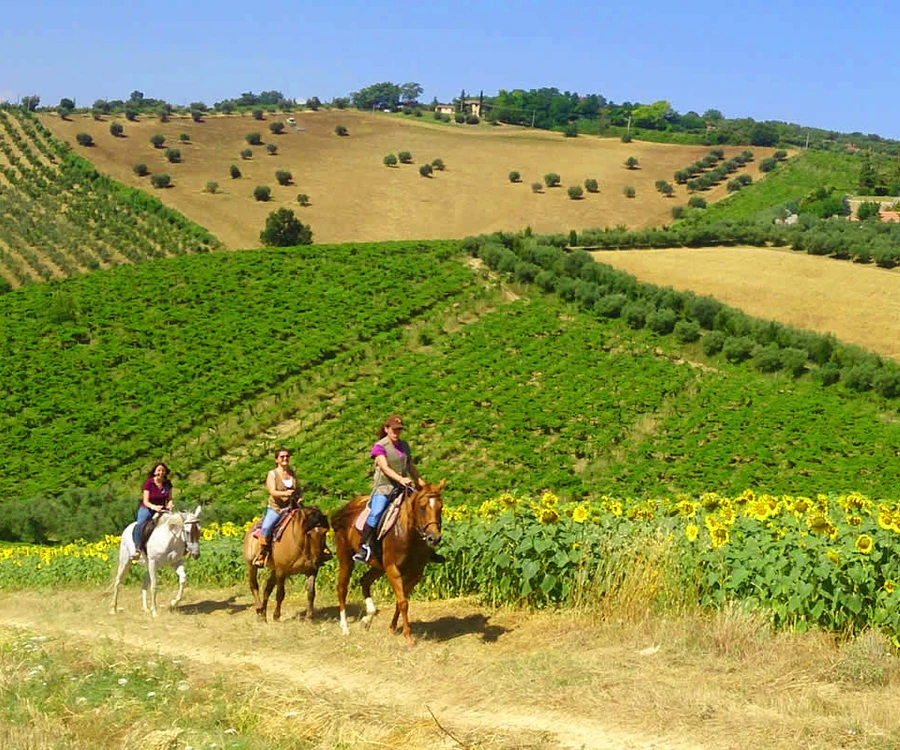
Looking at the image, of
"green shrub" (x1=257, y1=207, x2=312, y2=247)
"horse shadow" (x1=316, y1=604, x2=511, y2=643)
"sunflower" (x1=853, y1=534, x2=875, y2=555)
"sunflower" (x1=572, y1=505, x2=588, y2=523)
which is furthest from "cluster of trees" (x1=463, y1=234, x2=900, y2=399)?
"sunflower" (x1=853, y1=534, x2=875, y2=555)

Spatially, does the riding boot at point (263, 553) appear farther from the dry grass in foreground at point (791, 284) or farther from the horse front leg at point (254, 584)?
the dry grass in foreground at point (791, 284)

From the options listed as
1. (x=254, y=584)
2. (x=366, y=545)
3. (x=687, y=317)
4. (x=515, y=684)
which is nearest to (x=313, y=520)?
(x=366, y=545)

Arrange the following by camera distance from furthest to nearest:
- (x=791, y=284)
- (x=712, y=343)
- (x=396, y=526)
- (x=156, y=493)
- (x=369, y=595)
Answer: (x=791, y=284)
(x=712, y=343)
(x=156, y=493)
(x=369, y=595)
(x=396, y=526)

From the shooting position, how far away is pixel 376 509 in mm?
14609

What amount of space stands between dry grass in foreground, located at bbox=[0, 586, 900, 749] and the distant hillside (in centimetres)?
6454

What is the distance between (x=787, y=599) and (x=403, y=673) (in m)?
4.37

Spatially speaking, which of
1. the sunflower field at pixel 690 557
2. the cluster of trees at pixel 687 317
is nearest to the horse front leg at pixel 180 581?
the sunflower field at pixel 690 557

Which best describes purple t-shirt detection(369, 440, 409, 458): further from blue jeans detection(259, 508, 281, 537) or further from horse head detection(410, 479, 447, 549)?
blue jeans detection(259, 508, 281, 537)

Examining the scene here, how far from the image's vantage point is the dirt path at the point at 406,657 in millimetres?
10312

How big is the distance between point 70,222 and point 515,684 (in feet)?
280

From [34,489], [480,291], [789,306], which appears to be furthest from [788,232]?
[34,489]

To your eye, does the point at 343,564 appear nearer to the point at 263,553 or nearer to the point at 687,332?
the point at 263,553

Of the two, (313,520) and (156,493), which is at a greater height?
(313,520)

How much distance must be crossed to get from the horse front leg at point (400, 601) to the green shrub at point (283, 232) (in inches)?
2910
